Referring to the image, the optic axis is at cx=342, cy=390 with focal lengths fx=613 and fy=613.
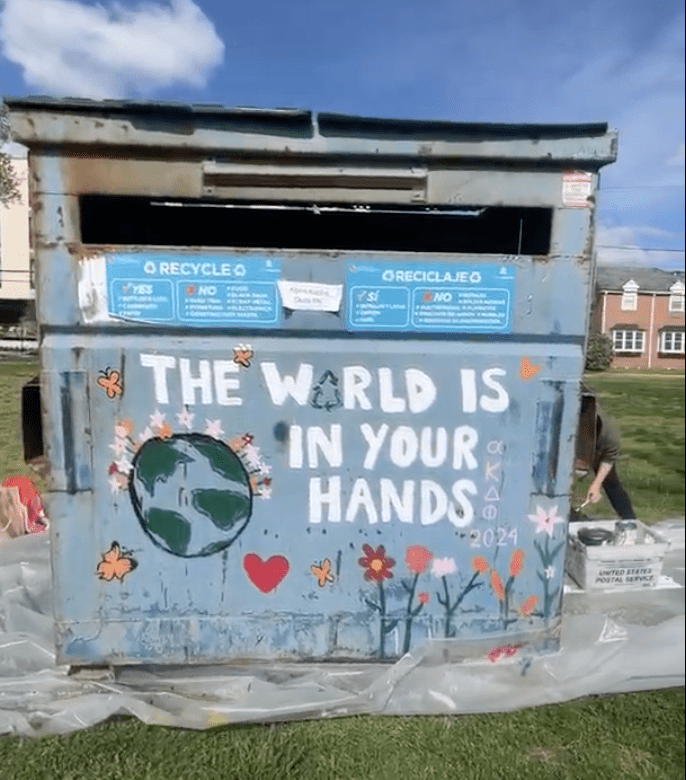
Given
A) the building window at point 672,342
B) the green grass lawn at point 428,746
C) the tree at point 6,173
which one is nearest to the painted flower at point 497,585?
the green grass lawn at point 428,746

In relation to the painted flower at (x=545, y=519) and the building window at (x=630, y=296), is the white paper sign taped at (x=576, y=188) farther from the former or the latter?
the painted flower at (x=545, y=519)

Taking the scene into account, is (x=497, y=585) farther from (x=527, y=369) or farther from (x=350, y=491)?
(x=527, y=369)

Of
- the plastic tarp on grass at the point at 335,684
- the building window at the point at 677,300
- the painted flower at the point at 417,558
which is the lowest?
the plastic tarp on grass at the point at 335,684

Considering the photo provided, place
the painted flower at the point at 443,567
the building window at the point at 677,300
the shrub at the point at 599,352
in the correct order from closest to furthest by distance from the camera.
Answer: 1. the building window at the point at 677,300
2. the painted flower at the point at 443,567
3. the shrub at the point at 599,352

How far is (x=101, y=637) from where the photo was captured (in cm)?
191

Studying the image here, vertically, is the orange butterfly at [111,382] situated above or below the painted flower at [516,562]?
above

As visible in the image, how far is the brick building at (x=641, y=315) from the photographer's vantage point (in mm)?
1542

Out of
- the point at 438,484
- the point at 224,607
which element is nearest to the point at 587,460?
the point at 438,484

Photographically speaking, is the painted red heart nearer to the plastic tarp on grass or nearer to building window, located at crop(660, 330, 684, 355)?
the plastic tarp on grass

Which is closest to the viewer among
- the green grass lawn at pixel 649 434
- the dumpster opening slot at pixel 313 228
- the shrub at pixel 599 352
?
the green grass lawn at pixel 649 434

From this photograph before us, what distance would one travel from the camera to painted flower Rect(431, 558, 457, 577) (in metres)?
1.94

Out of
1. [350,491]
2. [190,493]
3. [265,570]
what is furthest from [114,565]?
[350,491]

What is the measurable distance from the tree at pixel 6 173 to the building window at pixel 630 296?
186 centimetres

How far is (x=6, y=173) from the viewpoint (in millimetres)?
1879
